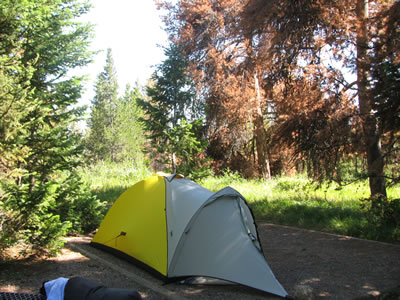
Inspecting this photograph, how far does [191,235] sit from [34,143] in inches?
149

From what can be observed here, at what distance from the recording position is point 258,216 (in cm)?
990

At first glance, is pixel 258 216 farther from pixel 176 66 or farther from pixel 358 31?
pixel 176 66

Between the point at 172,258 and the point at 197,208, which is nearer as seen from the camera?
the point at 172,258

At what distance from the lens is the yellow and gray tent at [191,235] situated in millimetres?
5098

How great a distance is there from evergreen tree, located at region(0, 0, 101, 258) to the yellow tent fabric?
92cm

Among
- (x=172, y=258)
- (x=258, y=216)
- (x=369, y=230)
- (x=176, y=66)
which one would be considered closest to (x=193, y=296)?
(x=172, y=258)

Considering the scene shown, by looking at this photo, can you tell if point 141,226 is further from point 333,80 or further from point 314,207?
point 333,80

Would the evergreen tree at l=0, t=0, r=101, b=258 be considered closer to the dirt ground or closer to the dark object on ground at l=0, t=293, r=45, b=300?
the dirt ground

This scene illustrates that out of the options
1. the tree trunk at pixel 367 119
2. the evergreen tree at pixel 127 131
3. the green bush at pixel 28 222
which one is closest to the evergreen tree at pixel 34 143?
the green bush at pixel 28 222

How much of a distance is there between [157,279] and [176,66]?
898 centimetres

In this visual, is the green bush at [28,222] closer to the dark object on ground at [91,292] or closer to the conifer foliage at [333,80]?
the dark object on ground at [91,292]

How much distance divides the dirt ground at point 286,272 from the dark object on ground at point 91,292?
8.60 ft

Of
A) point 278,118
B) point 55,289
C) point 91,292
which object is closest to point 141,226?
point 55,289

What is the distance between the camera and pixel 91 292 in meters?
2.13
